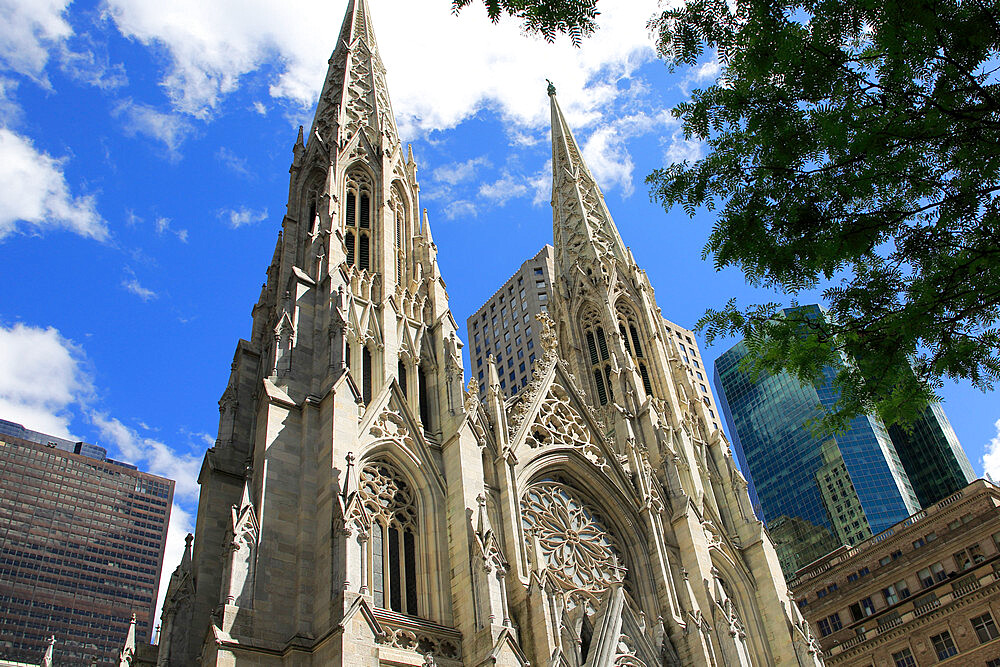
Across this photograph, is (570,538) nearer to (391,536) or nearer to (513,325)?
(391,536)

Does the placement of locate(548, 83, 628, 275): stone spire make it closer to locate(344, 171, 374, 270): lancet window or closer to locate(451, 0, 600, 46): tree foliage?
locate(344, 171, 374, 270): lancet window

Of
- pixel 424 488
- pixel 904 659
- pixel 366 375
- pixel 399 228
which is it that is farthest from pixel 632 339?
pixel 904 659

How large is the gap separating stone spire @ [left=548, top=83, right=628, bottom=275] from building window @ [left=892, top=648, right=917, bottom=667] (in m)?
23.5

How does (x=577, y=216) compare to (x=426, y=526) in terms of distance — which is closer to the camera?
(x=426, y=526)

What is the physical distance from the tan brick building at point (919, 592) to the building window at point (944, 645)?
0.15 ft

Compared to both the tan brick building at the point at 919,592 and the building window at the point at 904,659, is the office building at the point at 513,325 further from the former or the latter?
the building window at the point at 904,659

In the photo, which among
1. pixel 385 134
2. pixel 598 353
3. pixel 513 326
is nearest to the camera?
pixel 385 134

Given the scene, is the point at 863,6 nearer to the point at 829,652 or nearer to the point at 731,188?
the point at 731,188

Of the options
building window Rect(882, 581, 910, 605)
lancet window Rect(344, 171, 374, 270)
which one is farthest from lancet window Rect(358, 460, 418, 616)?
building window Rect(882, 581, 910, 605)

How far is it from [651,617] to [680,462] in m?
8.07

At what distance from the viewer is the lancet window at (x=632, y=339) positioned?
1649 inches

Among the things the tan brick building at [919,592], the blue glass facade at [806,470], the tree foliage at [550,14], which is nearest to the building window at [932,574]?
the tan brick building at [919,592]

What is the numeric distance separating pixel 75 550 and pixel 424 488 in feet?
303

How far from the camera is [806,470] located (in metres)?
88.1
